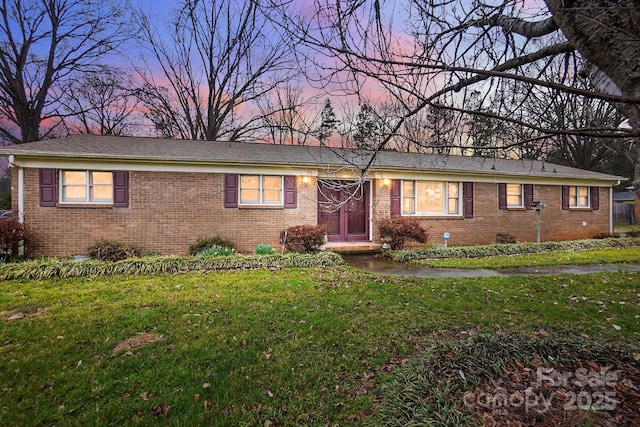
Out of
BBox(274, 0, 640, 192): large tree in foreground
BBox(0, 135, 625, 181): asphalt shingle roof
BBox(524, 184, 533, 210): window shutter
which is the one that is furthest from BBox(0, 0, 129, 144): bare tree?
BBox(524, 184, 533, 210): window shutter

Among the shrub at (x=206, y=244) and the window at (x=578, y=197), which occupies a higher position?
the window at (x=578, y=197)

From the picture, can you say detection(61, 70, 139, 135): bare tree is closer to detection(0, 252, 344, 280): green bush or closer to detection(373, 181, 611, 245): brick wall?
detection(0, 252, 344, 280): green bush

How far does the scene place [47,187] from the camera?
8758 millimetres

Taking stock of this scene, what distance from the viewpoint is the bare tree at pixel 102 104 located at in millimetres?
16975

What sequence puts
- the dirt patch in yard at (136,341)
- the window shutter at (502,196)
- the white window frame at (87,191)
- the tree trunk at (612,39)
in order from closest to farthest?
the tree trunk at (612,39), the dirt patch in yard at (136,341), the white window frame at (87,191), the window shutter at (502,196)

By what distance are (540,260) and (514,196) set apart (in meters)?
5.34

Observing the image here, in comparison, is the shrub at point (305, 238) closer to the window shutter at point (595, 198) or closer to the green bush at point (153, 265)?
the green bush at point (153, 265)

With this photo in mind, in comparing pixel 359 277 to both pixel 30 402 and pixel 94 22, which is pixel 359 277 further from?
pixel 94 22

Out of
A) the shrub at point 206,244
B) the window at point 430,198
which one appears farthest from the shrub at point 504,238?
the shrub at point 206,244

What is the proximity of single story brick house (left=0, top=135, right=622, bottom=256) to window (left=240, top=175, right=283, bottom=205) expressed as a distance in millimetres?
35

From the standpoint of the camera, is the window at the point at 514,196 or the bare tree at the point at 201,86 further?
the bare tree at the point at 201,86

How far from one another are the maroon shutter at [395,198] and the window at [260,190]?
436 cm

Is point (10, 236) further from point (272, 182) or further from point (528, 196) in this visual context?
point (528, 196)

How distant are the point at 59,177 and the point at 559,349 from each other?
39.6 feet
